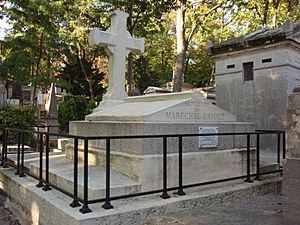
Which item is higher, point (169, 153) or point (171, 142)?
point (171, 142)

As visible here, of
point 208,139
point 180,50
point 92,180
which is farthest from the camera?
point 180,50

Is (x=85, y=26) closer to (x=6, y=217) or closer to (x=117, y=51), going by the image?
(x=117, y=51)

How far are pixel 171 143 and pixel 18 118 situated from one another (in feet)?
31.2

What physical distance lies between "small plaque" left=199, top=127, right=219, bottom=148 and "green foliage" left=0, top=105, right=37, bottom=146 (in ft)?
27.0

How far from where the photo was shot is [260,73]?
7566 millimetres

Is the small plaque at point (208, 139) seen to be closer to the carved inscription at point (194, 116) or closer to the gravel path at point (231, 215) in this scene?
the carved inscription at point (194, 116)

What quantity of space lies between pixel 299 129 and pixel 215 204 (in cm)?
183

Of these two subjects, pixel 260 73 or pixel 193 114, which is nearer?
pixel 193 114

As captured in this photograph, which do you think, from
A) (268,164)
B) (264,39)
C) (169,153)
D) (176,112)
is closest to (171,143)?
(169,153)

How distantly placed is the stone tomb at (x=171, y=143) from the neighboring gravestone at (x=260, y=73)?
A: 5.63 ft

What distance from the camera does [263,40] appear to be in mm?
7422

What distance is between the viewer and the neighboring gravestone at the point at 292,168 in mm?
3506

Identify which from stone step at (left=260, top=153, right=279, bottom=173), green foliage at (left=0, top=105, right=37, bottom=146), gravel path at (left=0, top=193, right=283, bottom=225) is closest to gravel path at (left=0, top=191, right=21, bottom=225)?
gravel path at (left=0, top=193, right=283, bottom=225)

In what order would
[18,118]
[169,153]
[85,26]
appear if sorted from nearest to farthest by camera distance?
[169,153]
[18,118]
[85,26]
